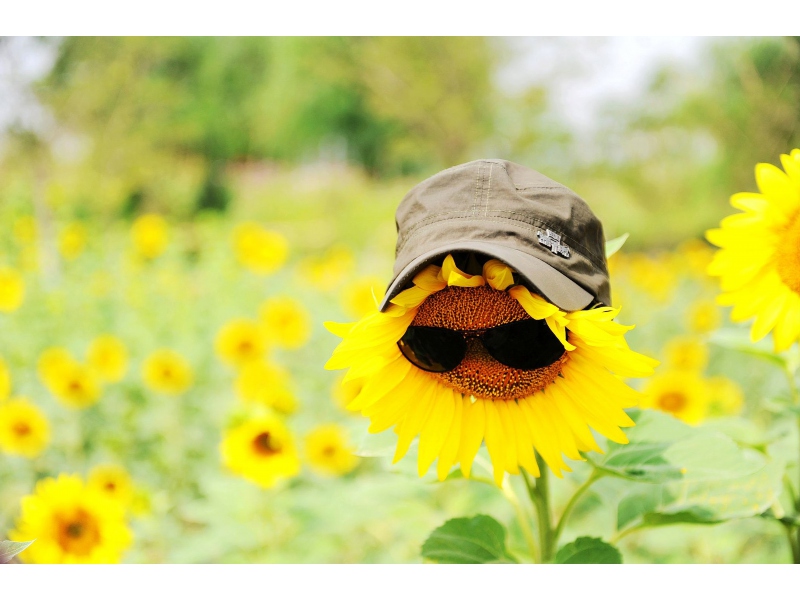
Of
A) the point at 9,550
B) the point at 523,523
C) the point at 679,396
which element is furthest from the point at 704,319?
the point at 9,550

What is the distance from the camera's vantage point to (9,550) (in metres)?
0.69

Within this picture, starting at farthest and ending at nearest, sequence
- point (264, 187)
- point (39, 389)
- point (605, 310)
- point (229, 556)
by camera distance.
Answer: point (264, 187)
point (39, 389)
point (229, 556)
point (605, 310)

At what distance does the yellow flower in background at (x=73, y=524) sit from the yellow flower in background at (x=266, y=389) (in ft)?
1.79

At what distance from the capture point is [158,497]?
171cm

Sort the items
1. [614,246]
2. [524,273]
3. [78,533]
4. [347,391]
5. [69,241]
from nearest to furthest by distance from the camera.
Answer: [524,273], [614,246], [78,533], [347,391], [69,241]

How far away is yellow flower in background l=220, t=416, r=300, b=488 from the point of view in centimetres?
157

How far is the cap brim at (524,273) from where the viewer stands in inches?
25.9

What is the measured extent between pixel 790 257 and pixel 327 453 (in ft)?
4.54

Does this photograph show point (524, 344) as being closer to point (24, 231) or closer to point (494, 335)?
point (494, 335)

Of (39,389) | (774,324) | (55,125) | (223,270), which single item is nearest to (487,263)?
(774,324)

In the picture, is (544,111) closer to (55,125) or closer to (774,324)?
(55,125)

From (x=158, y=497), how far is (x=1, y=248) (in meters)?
2.63

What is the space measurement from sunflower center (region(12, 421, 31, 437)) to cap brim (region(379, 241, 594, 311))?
1.62 metres
